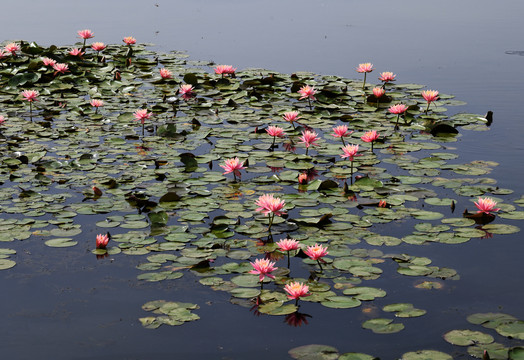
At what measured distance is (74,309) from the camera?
3.57 meters

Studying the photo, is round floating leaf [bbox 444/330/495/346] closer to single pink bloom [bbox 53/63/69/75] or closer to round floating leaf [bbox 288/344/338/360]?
round floating leaf [bbox 288/344/338/360]

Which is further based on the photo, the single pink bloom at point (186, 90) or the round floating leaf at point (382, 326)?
the single pink bloom at point (186, 90)

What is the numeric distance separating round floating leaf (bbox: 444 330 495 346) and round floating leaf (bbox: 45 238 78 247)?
2.47 m

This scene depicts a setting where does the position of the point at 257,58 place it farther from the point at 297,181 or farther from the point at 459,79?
the point at 297,181

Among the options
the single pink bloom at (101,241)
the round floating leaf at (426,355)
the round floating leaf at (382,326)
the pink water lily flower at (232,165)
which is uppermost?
the pink water lily flower at (232,165)

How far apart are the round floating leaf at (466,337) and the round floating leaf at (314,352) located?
1.93 ft

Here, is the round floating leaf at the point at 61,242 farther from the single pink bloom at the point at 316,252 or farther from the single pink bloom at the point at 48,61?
the single pink bloom at the point at 48,61

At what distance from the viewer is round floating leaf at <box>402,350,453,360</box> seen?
3074mm

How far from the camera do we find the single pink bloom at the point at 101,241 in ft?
13.8

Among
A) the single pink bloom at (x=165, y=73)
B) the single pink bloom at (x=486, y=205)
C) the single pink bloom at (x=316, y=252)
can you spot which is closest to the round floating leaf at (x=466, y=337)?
→ the single pink bloom at (x=316, y=252)

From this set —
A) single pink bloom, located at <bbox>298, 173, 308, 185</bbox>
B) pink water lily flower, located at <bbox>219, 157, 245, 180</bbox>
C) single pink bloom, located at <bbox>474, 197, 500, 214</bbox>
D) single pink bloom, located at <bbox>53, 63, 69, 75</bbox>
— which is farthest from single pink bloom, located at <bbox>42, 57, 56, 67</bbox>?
single pink bloom, located at <bbox>474, 197, 500, 214</bbox>

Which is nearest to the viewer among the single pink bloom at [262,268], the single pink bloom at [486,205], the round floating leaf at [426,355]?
the round floating leaf at [426,355]

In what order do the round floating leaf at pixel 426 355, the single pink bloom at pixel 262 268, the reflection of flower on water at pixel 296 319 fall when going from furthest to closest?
the single pink bloom at pixel 262 268 < the reflection of flower on water at pixel 296 319 < the round floating leaf at pixel 426 355

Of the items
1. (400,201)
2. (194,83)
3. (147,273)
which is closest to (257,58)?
(194,83)
